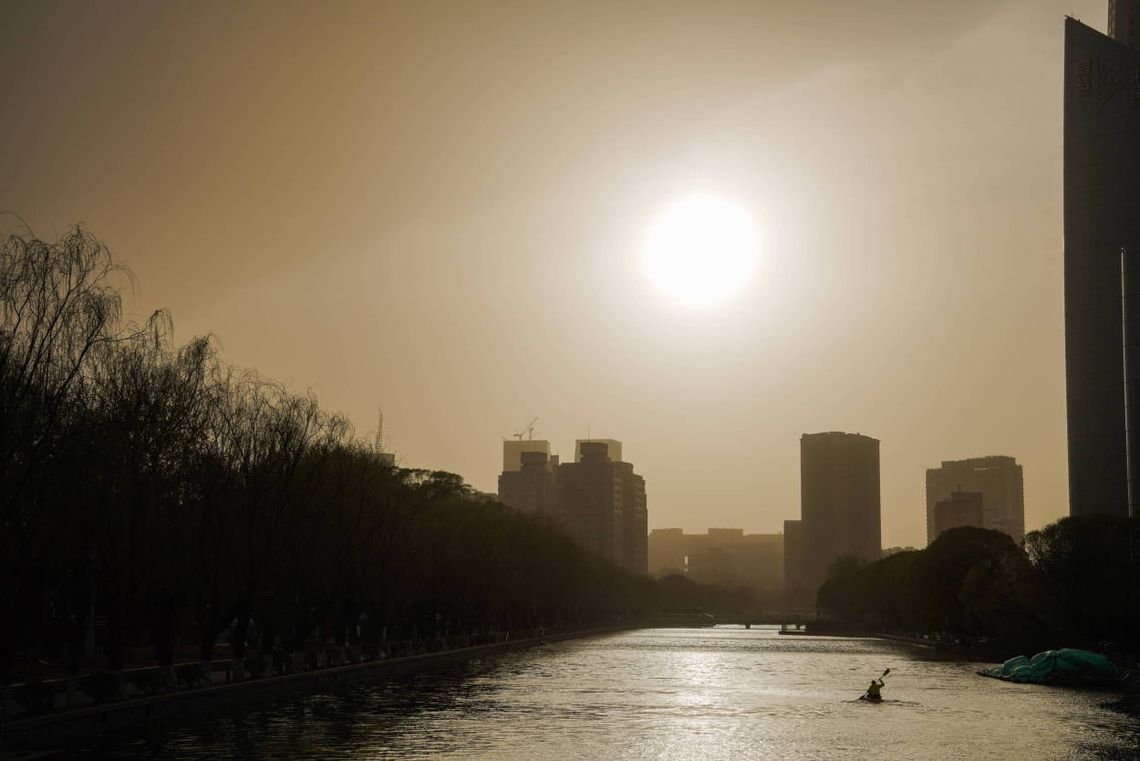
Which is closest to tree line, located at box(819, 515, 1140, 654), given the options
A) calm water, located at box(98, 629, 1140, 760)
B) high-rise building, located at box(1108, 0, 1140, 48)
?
calm water, located at box(98, 629, 1140, 760)

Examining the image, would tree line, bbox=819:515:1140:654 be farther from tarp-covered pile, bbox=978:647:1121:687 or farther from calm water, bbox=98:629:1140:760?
calm water, bbox=98:629:1140:760

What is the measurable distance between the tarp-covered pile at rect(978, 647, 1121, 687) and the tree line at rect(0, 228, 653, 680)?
37157 mm

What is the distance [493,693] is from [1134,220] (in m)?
148

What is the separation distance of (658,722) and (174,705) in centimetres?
1655

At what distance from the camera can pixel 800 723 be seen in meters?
47.3

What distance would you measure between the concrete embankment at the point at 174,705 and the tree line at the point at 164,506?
3.35 metres

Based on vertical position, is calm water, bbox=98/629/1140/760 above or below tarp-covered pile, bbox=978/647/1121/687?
below

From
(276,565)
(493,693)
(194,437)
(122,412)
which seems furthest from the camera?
(276,565)

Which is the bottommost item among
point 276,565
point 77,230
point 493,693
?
point 493,693

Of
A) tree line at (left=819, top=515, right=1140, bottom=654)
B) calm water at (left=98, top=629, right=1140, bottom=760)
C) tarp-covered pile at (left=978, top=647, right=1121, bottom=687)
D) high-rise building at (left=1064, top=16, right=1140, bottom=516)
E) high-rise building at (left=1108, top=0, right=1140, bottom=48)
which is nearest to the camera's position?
calm water at (left=98, top=629, right=1140, bottom=760)

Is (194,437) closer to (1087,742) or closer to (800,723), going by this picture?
(800,723)

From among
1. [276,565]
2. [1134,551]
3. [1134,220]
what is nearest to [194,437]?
[276,565]

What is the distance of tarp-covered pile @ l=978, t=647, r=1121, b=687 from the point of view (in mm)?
71750

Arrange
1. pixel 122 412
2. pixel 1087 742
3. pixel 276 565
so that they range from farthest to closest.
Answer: pixel 276 565
pixel 122 412
pixel 1087 742
